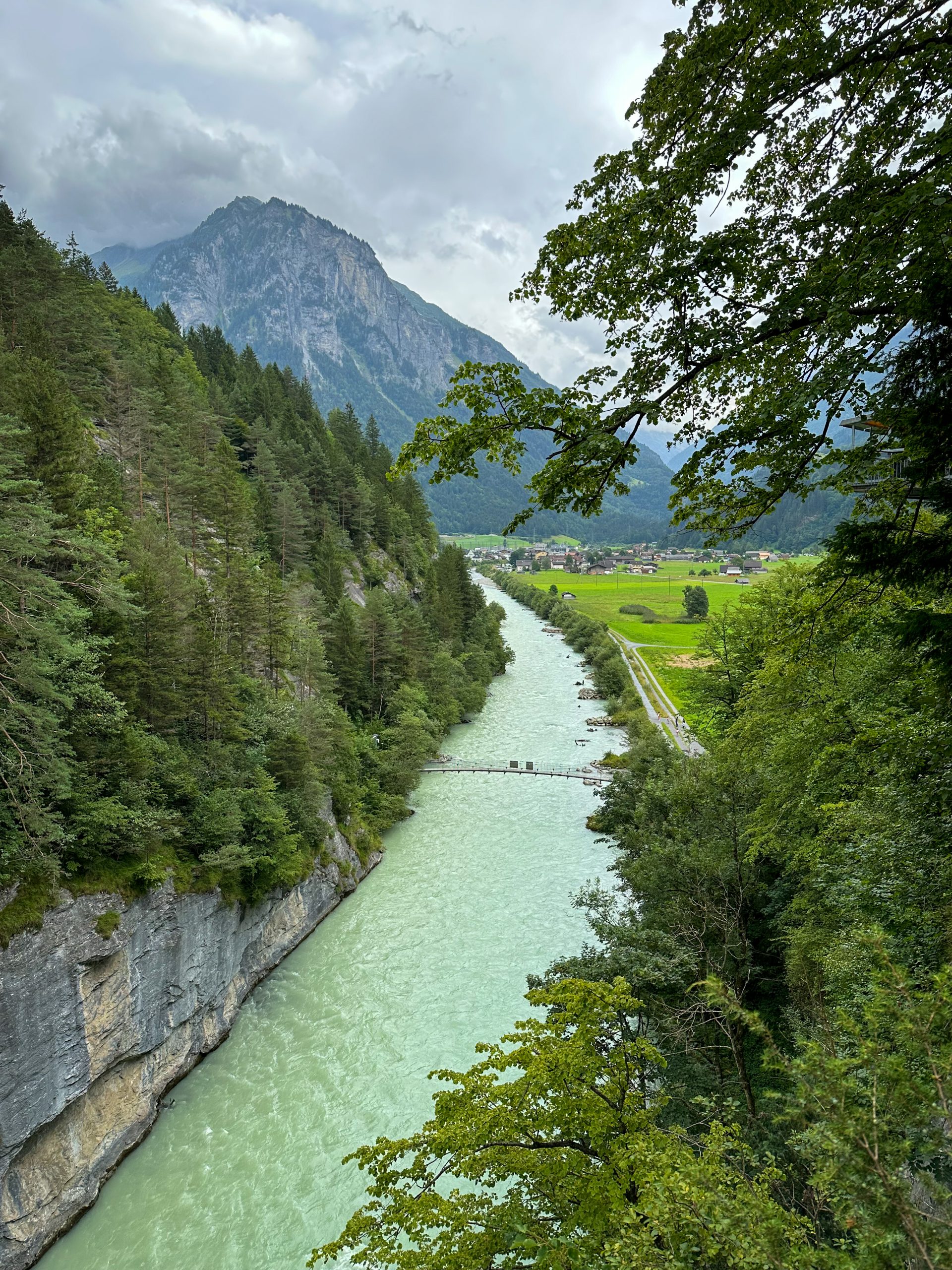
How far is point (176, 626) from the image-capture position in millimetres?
20453

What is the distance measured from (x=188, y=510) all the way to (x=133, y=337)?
2155 cm

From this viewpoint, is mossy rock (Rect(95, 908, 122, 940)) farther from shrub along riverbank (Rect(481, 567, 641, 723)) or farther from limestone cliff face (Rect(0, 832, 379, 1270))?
shrub along riverbank (Rect(481, 567, 641, 723))

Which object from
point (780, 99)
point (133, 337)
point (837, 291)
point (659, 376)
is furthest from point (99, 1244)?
point (133, 337)

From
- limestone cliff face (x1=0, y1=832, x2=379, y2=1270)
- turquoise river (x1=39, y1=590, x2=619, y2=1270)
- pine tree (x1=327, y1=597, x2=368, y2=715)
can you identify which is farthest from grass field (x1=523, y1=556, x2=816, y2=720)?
limestone cliff face (x1=0, y1=832, x2=379, y2=1270)

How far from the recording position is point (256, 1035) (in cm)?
2025

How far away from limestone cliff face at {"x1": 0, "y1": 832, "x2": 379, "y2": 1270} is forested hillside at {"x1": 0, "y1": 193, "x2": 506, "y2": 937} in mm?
955

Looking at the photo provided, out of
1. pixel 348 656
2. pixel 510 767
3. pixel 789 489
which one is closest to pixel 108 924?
pixel 789 489

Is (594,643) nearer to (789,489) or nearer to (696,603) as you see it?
(696,603)

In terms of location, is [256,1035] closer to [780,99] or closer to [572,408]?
[572,408]

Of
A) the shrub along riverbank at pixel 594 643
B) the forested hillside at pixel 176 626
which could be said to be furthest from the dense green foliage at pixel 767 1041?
the shrub along riverbank at pixel 594 643

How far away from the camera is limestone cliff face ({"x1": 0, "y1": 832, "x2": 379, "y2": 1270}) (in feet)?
43.0

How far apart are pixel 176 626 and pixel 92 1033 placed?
11.4m

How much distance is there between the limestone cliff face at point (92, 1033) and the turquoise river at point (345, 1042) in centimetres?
87

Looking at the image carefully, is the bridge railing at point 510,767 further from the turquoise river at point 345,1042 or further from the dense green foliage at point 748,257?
the dense green foliage at point 748,257
